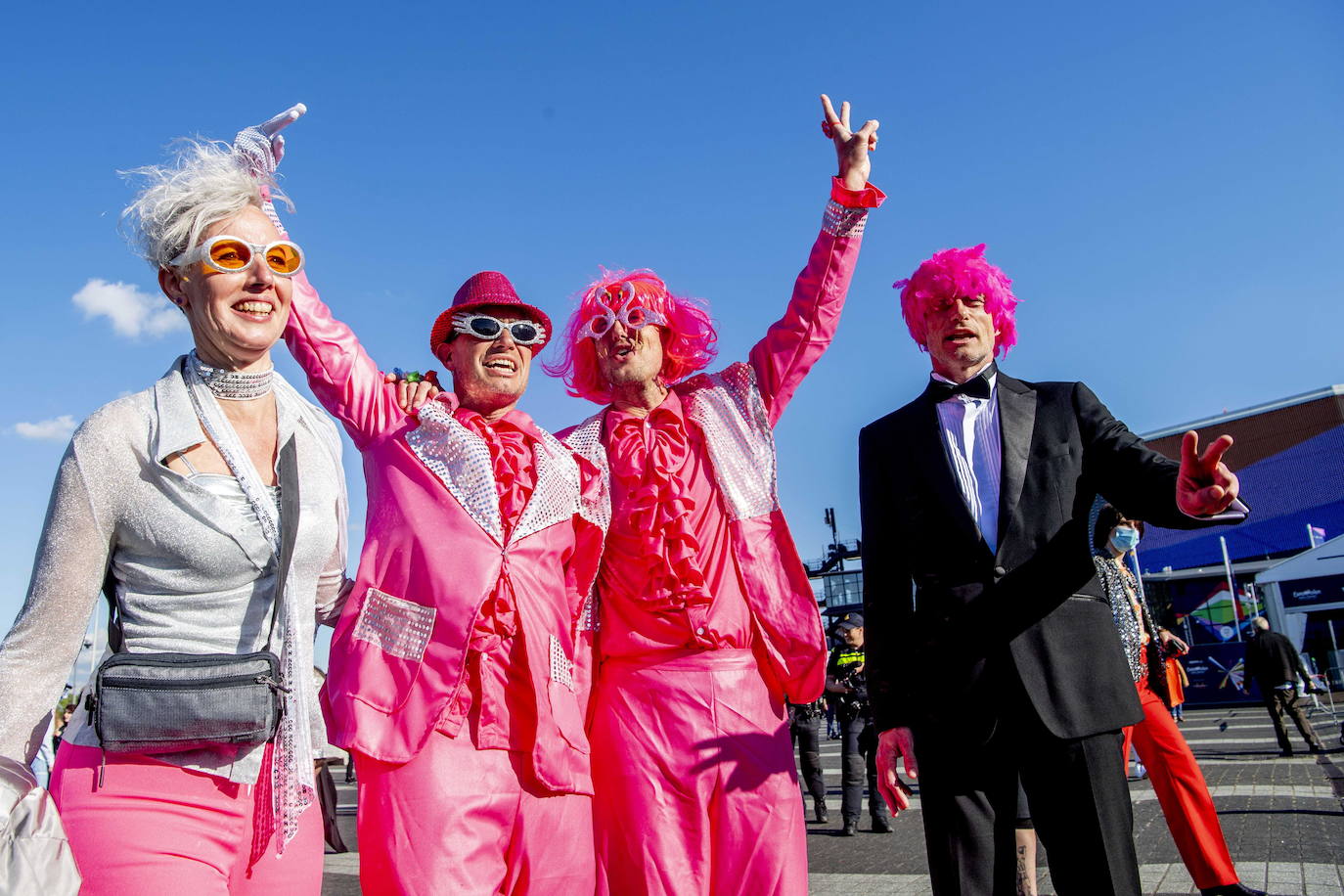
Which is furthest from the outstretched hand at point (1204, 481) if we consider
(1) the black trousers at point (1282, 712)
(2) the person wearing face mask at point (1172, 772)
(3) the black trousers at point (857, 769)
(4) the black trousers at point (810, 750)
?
(1) the black trousers at point (1282, 712)

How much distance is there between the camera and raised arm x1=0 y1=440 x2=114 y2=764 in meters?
1.74

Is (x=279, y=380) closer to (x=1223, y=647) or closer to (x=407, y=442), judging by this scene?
(x=407, y=442)

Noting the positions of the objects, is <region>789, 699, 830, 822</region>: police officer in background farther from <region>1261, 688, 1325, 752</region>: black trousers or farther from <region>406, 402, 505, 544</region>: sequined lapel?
<region>406, 402, 505, 544</region>: sequined lapel

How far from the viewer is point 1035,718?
2.44m

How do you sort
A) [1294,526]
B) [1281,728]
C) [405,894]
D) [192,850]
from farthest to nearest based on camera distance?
[1294,526] < [1281,728] < [405,894] < [192,850]

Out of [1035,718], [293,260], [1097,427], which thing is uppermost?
[293,260]

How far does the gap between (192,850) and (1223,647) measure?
23339 mm

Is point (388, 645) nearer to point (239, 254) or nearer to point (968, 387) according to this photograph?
point (239, 254)

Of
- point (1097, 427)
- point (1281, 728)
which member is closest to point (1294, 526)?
point (1281, 728)

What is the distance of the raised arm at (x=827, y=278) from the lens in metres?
3.13

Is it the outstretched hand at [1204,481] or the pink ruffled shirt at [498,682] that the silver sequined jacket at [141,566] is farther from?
the outstretched hand at [1204,481]

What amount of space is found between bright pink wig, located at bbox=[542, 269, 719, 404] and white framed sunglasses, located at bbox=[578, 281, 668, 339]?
53 mm

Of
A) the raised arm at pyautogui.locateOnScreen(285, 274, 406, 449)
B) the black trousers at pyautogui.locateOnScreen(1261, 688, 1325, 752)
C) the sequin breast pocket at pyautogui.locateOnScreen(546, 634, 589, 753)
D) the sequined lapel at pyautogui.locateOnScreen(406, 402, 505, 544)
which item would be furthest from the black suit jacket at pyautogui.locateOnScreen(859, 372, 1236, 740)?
the black trousers at pyautogui.locateOnScreen(1261, 688, 1325, 752)

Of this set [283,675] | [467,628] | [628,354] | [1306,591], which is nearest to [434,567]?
[467,628]
